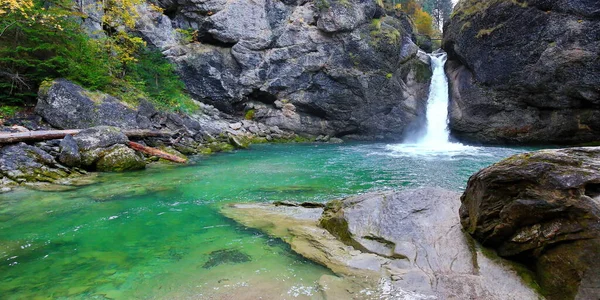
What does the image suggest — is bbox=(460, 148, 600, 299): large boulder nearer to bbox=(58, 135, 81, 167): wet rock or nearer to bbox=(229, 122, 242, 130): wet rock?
bbox=(58, 135, 81, 167): wet rock

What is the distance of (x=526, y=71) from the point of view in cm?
1953

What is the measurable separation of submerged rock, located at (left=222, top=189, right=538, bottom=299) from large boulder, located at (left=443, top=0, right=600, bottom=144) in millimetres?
18754

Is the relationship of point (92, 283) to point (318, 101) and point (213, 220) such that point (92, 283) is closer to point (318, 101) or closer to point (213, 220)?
point (213, 220)

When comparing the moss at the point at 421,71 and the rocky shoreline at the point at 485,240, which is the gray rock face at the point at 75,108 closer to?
the rocky shoreline at the point at 485,240

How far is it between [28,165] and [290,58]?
1934cm

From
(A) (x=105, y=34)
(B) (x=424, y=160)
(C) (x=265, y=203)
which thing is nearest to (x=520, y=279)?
(C) (x=265, y=203)

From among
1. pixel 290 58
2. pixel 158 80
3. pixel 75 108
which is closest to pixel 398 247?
pixel 75 108

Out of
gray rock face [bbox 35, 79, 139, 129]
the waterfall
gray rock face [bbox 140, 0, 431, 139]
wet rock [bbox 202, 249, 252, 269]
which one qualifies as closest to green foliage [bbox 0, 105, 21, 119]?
gray rock face [bbox 35, 79, 139, 129]

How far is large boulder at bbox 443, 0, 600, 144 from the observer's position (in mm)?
17562

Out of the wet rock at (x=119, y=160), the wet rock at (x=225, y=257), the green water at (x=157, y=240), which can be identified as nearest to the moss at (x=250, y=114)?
the wet rock at (x=119, y=160)

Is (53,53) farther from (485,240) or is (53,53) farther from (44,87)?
(485,240)

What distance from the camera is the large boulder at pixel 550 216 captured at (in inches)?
110

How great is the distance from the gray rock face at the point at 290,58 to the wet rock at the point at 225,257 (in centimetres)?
2166

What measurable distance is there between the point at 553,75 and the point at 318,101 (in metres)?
15.2
